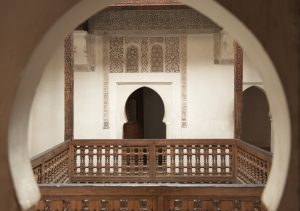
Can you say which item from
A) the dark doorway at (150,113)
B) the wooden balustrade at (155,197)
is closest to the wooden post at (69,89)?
the wooden balustrade at (155,197)

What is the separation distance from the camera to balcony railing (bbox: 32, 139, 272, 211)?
3.28 m

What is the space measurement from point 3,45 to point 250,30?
3.45 ft

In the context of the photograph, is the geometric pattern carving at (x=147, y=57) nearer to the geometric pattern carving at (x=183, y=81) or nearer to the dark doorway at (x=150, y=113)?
the geometric pattern carving at (x=183, y=81)

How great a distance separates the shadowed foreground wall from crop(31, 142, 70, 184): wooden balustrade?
11.3ft

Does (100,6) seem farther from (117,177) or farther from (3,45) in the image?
(117,177)

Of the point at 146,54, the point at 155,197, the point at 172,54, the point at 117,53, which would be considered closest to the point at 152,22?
the point at 146,54

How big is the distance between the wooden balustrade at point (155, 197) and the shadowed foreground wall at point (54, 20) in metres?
1.77

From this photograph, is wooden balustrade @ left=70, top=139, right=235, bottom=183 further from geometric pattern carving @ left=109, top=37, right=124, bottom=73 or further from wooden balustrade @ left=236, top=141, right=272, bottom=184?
geometric pattern carving @ left=109, top=37, right=124, bottom=73

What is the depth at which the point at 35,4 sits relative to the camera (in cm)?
159

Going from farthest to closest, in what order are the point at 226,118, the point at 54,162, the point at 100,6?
the point at 226,118, the point at 54,162, the point at 100,6

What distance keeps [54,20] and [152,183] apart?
507 cm

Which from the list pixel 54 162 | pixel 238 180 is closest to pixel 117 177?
pixel 54 162

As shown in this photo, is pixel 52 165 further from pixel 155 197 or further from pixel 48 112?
pixel 48 112

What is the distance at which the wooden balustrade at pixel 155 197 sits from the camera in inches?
129
